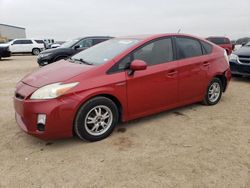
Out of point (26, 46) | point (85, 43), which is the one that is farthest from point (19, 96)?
point (26, 46)

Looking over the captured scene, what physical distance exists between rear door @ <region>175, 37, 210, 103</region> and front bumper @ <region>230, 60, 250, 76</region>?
335 cm

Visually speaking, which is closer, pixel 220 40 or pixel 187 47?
pixel 187 47

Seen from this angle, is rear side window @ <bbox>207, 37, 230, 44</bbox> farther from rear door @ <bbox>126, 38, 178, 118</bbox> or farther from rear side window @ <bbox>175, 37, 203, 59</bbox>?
rear door @ <bbox>126, 38, 178, 118</bbox>

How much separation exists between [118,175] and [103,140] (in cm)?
99

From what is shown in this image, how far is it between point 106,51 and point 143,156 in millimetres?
1949

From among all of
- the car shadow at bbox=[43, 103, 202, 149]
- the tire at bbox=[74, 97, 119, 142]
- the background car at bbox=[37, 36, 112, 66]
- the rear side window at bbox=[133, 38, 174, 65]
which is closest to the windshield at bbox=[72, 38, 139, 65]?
the rear side window at bbox=[133, 38, 174, 65]

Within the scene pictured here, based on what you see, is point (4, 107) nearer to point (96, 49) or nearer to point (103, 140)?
point (96, 49)

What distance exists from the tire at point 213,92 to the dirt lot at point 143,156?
0.72 metres

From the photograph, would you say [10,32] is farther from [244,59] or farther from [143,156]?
[143,156]

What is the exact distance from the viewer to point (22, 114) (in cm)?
376

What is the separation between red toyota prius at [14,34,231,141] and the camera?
3.66m

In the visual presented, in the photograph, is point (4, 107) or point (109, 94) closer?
point (109, 94)

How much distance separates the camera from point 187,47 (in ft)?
17.0

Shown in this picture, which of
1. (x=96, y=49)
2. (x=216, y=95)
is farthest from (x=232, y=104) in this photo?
(x=96, y=49)
